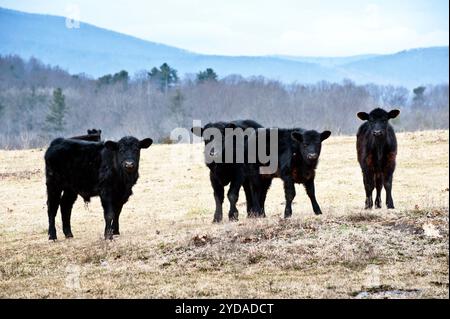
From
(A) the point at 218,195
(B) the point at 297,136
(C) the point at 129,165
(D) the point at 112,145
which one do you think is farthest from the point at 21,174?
(B) the point at 297,136

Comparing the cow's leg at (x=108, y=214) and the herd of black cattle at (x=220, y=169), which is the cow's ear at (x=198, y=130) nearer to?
the herd of black cattle at (x=220, y=169)

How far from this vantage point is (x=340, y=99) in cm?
13238

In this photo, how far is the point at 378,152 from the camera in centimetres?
1590

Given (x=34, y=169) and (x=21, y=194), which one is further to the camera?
(x=34, y=169)

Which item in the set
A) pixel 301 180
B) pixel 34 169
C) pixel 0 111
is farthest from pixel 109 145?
pixel 0 111

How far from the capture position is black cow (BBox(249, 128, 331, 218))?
1507 cm

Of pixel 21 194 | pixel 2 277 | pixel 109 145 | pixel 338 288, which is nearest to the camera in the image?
pixel 338 288

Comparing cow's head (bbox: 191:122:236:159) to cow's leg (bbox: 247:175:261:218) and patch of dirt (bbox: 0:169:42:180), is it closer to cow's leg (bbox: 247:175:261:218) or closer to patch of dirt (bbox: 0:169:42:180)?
cow's leg (bbox: 247:175:261:218)

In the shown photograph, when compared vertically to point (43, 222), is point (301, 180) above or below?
above

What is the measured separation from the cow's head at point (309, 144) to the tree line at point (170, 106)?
85107mm

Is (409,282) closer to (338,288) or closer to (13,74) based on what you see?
(338,288)

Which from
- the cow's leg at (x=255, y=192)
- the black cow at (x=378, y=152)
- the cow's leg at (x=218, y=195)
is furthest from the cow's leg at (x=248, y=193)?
the black cow at (x=378, y=152)

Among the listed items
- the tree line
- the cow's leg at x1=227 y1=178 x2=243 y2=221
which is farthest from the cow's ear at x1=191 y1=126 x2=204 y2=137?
the tree line

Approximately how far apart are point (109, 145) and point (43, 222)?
20.3 ft
